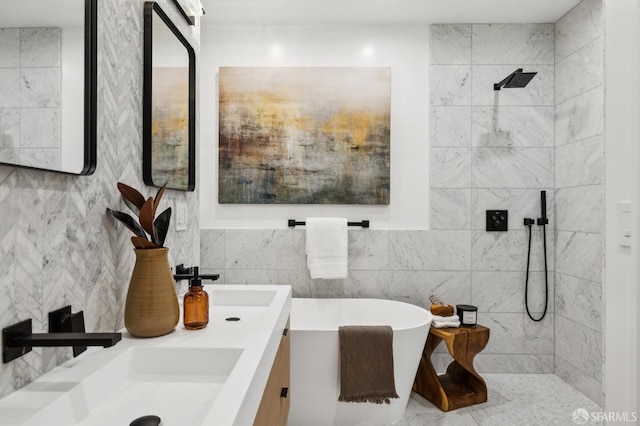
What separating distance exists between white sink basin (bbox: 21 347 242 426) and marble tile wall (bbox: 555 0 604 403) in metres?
2.33

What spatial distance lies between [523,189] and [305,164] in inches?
62.9

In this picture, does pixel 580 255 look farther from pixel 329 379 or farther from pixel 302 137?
pixel 302 137

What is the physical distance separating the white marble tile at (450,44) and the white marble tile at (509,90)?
135 mm

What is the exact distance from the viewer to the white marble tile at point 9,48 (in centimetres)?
77

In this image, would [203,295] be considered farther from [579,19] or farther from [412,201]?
[579,19]

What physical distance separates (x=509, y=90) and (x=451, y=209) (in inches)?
37.8

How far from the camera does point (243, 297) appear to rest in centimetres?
164

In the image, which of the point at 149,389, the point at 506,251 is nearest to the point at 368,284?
the point at 506,251

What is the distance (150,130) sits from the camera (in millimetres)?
1391

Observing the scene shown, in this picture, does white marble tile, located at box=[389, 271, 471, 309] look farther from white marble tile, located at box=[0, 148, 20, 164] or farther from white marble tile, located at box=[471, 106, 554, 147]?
white marble tile, located at box=[0, 148, 20, 164]

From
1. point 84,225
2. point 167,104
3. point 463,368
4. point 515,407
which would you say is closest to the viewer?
point 84,225

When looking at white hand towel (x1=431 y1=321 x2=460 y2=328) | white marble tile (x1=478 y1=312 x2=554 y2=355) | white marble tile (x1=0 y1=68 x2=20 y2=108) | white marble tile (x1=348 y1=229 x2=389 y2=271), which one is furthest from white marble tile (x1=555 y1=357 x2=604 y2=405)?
white marble tile (x1=0 y1=68 x2=20 y2=108)

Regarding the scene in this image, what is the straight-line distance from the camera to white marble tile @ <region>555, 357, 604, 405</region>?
2350mm

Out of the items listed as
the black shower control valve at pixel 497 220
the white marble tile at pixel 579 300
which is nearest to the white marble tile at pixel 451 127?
the black shower control valve at pixel 497 220
